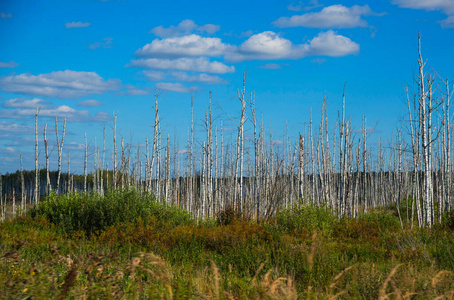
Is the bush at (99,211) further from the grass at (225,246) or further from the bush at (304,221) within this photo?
the bush at (304,221)

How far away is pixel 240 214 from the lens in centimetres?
1519

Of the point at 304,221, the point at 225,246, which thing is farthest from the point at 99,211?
the point at 304,221

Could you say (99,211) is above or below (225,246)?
above

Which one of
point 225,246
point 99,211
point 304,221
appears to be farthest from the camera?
point 99,211

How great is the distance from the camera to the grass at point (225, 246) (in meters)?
6.24

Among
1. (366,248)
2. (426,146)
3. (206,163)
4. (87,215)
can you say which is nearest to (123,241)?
(87,215)

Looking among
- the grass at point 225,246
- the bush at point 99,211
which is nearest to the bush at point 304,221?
the grass at point 225,246

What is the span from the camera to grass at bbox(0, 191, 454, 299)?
624 centimetres

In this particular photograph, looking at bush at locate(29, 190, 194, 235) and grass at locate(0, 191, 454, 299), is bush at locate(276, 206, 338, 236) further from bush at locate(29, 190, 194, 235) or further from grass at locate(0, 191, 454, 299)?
bush at locate(29, 190, 194, 235)

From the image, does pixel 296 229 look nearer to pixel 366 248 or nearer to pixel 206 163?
pixel 366 248

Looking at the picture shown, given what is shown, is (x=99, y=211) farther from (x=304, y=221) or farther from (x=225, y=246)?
(x=304, y=221)

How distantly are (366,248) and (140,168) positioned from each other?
25789 millimetres

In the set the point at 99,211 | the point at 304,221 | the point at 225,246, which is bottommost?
the point at 225,246

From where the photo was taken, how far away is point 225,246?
407 inches
